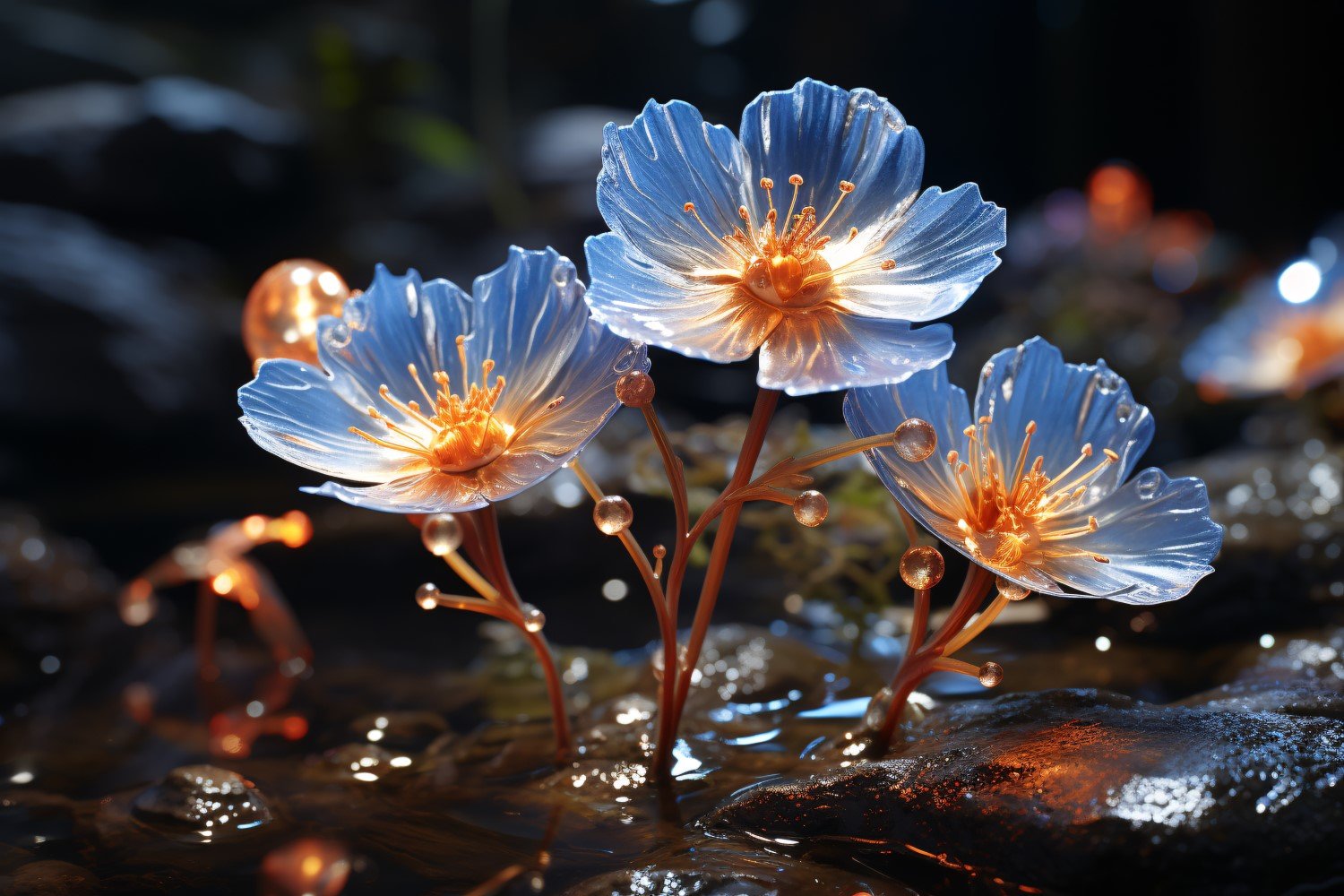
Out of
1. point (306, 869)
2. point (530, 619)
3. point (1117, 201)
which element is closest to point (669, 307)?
point (530, 619)

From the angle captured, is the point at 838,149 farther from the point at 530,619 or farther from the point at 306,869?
the point at 306,869

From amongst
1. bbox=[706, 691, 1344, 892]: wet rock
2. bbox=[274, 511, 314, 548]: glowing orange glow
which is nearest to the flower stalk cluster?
bbox=[706, 691, 1344, 892]: wet rock

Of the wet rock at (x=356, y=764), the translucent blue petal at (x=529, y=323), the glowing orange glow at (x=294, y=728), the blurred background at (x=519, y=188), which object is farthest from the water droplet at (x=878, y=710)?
the blurred background at (x=519, y=188)

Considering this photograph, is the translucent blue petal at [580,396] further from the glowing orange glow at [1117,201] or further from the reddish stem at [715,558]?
the glowing orange glow at [1117,201]

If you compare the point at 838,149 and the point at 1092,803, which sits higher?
the point at 838,149

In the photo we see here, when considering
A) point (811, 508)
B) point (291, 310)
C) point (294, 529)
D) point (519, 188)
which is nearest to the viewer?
point (811, 508)

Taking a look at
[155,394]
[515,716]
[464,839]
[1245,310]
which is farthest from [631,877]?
[155,394]

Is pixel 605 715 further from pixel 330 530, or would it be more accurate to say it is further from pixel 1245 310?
pixel 1245 310
